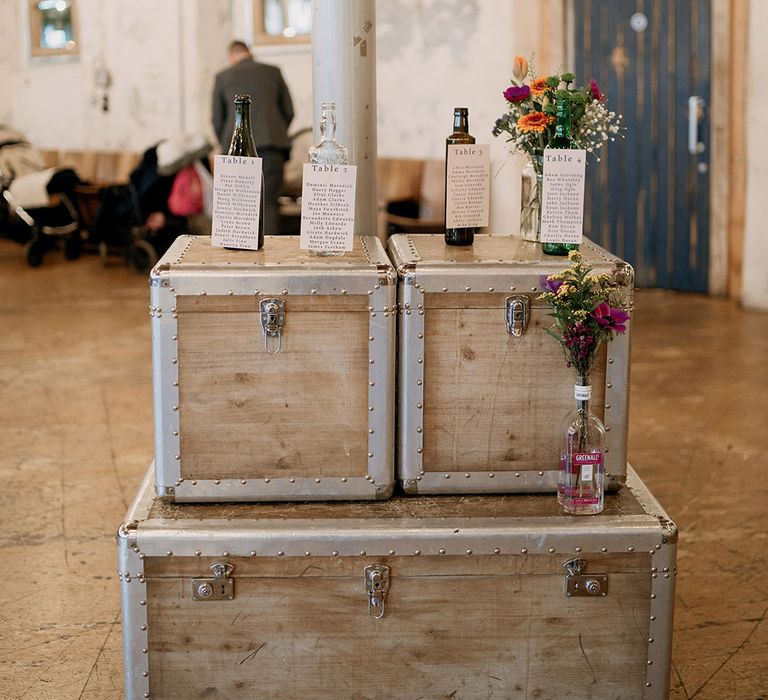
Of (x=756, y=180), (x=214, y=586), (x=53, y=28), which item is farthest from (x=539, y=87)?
(x=53, y=28)

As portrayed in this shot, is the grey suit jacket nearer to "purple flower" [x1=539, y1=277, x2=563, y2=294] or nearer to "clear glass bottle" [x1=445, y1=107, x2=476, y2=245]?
"clear glass bottle" [x1=445, y1=107, x2=476, y2=245]

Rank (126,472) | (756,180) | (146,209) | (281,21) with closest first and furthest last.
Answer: (126,472)
(756,180)
(146,209)
(281,21)

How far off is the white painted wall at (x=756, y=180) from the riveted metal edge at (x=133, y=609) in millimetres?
5614

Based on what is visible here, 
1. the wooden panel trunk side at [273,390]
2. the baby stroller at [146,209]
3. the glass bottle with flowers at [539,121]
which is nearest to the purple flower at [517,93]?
the glass bottle with flowers at [539,121]

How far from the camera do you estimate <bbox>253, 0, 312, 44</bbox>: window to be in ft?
31.4

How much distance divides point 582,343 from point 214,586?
0.84 meters

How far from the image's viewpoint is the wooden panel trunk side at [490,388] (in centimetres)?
232

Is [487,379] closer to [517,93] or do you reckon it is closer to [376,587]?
[376,587]

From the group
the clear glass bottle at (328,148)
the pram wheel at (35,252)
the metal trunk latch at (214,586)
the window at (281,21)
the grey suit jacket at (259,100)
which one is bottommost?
the metal trunk latch at (214,586)

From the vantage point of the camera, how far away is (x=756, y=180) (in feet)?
23.2

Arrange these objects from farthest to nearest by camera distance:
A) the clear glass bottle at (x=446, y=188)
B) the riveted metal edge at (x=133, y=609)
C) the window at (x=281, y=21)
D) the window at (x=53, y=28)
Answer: the window at (x=53, y=28) < the window at (x=281, y=21) < the clear glass bottle at (x=446, y=188) < the riveted metal edge at (x=133, y=609)

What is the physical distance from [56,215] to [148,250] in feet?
4.14

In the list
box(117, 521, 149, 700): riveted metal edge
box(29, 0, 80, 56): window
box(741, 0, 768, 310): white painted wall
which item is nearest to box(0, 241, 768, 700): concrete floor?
box(741, 0, 768, 310): white painted wall

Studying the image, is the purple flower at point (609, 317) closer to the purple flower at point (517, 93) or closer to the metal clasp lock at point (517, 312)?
the metal clasp lock at point (517, 312)
